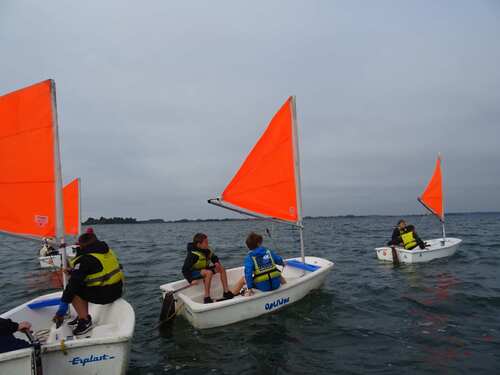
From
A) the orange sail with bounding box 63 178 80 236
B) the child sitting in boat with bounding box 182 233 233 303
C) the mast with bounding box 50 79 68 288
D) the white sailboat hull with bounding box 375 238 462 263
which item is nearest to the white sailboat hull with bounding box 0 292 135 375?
the mast with bounding box 50 79 68 288

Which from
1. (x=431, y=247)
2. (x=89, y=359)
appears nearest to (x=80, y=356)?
(x=89, y=359)

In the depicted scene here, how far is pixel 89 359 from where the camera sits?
149 inches

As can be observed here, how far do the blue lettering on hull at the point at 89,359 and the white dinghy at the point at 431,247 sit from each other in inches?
455

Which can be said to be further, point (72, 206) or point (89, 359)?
point (72, 206)

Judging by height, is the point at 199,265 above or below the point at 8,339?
above

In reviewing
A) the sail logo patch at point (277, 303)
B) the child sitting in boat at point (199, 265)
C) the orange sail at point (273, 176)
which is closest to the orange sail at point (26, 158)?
the child sitting in boat at point (199, 265)

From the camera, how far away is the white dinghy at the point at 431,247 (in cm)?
1260

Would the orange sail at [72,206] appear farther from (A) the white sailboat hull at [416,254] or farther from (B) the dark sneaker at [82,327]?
(A) the white sailboat hull at [416,254]

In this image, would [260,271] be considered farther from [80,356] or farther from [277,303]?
[80,356]

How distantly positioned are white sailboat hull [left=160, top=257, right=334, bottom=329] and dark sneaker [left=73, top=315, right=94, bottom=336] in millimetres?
1692

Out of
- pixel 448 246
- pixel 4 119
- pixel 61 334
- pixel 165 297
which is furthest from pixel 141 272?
pixel 448 246

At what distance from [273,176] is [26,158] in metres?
4.98

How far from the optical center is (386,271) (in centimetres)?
1153

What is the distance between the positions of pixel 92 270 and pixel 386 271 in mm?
10050
